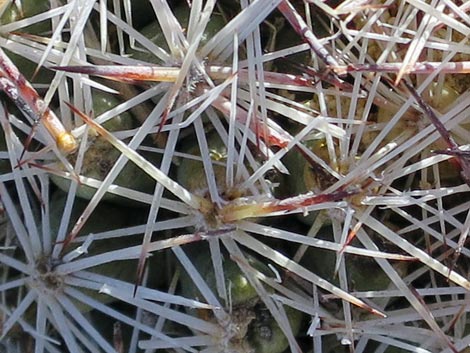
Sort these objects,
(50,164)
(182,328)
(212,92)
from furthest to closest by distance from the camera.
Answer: (182,328), (50,164), (212,92)

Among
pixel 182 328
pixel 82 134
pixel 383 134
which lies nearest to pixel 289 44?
pixel 383 134

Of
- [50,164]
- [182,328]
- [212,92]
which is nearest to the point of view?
[212,92]

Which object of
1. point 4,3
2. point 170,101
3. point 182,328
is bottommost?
point 182,328

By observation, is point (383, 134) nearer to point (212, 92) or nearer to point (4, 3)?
point (212, 92)

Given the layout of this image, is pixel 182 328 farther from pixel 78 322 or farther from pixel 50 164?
pixel 50 164

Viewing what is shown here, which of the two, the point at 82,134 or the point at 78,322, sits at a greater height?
the point at 82,134

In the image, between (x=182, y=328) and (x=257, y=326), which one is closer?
(x=257, y=326)
